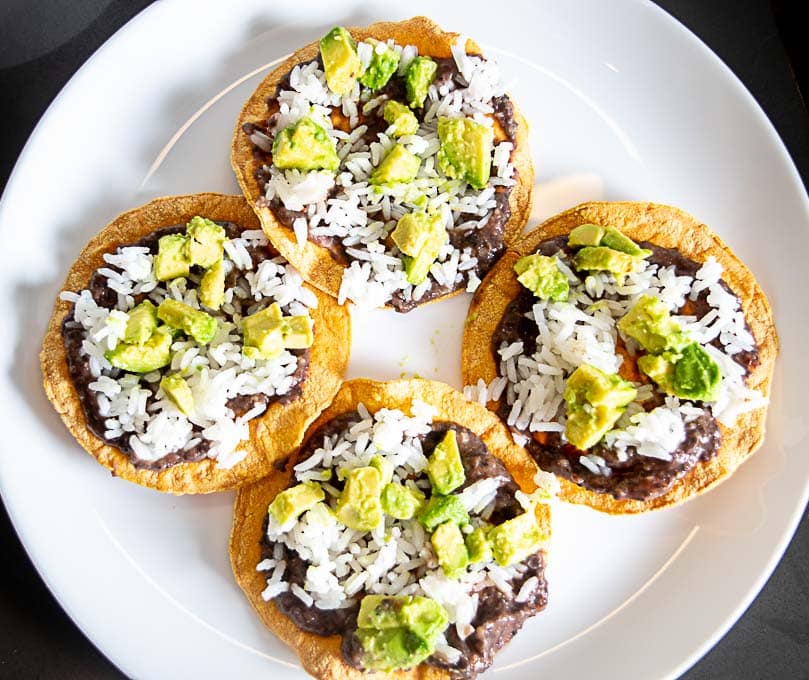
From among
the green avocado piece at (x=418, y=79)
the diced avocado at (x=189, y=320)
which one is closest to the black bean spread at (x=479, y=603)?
the diced avocado at (x=189, y=320)

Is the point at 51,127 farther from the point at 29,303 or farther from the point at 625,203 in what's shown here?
the point at 625,203

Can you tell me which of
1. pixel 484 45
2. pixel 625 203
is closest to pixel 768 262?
pixel 625 203

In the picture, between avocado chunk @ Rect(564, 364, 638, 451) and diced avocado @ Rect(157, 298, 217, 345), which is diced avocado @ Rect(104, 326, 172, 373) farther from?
avocado chunk @ Rect(564, 364, 638, 451)

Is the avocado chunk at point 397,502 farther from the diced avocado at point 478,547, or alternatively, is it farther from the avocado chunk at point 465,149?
the avocado chunk at point 465,149

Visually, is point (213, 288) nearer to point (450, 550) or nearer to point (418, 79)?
point (418, 79)

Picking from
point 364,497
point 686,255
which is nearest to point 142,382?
point 364,497

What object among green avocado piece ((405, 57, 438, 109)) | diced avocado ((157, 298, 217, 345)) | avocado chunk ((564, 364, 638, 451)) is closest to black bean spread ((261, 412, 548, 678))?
Answer: avocado chunk ((564, 364, 638, 451))

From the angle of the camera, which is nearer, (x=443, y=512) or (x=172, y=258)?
(x=443, y=512)
